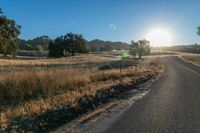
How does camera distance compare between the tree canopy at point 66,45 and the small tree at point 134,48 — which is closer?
the tree canopy at point 66,45

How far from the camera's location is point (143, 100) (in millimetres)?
12961

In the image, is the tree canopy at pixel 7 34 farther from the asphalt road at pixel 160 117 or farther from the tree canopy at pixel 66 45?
the tree canopy at pixel 66 45

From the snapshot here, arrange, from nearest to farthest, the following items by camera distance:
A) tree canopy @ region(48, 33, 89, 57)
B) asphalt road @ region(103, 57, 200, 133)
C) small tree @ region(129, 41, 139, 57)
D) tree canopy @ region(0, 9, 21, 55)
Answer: asphalt road @ region(103, 57, 200, 133)
tree canopy @ region(0, 9, 21, 55)
tree canopy @ region(48, 33, 89, 57)
small tree @ region(129, 41, 139, 57)

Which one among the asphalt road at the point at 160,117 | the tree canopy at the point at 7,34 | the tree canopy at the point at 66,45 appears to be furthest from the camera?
the tree canopy at the point at 66,45

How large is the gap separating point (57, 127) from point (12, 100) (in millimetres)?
4506

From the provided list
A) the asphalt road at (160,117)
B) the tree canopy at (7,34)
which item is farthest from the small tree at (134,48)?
the asphalt road at (160,117)

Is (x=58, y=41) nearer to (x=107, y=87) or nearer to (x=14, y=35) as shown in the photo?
(x=14, y=35)

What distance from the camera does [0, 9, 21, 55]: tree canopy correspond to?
84.4ft

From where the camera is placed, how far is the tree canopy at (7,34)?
84.4ft

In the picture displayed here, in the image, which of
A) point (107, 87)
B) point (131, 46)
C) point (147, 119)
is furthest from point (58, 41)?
point (147, 119)

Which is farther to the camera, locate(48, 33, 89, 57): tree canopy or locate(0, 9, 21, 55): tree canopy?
locate(48, 33, 89, 57): tree canopy

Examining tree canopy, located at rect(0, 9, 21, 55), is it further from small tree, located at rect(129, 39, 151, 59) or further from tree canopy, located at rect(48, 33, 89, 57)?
small tree, located at rect(129, 39, 151, 59)

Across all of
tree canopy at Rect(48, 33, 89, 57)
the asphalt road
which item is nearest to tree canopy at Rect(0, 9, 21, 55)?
the asphalt road

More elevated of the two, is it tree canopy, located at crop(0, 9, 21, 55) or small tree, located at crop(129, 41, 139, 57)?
tree canopy, located at crop(0, 9, 21, 55)
